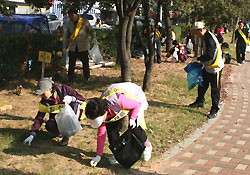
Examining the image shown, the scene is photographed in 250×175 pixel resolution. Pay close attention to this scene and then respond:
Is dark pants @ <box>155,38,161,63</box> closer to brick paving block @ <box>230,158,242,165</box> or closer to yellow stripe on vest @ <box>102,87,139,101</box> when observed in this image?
brick paving block @ <box>230,158,242,165</box>

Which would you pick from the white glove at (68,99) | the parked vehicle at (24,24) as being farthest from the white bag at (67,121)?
the parked vehicle at (24,24)

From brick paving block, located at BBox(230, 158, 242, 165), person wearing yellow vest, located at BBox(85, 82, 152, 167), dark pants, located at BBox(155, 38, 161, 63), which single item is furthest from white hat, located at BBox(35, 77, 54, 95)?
dark pants, located at BBox(155, 38, 161, 63)

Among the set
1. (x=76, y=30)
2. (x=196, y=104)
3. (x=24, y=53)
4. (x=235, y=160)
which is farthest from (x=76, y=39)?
(x=235, y=160)

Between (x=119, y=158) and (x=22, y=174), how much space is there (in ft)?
3.93

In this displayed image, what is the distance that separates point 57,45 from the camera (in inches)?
381

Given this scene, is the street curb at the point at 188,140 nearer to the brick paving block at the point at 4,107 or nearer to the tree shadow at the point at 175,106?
the tree shadow at the point at 175,106

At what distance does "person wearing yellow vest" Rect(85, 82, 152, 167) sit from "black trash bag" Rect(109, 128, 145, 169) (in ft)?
0.34

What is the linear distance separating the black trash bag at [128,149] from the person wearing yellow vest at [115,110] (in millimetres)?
103

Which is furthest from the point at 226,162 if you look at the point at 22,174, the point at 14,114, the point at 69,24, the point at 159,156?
the point at 69,24

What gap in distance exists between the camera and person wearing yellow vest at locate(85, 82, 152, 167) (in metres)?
4.19

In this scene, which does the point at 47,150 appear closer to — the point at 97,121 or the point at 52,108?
the point at 52,108

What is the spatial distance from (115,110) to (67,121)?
893mm

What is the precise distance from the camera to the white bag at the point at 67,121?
194 inches

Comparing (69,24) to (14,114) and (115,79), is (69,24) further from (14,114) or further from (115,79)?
(14,114)
